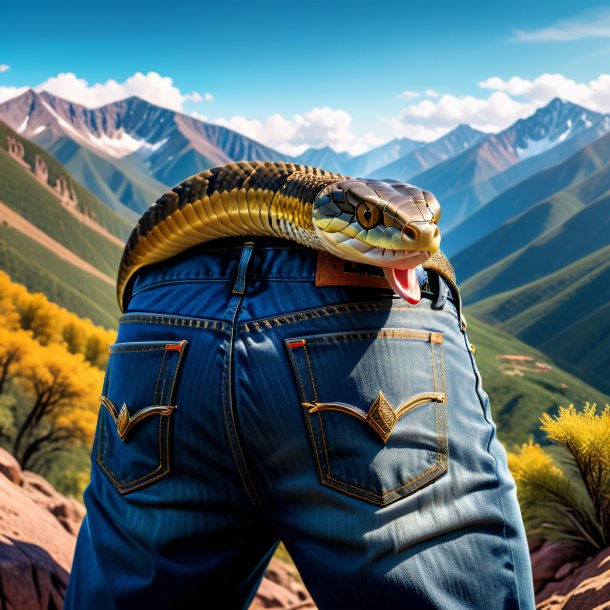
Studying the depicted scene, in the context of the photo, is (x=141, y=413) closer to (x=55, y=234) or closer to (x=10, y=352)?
(x=10, y=352)

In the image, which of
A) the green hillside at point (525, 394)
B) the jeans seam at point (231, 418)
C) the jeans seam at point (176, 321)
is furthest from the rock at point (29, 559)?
the green hillside at point (525, 394)

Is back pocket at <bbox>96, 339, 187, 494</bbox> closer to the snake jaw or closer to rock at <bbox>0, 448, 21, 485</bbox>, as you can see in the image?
the snake jaw

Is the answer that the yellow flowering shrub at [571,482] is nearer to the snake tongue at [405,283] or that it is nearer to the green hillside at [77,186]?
the snake tongue at [405,283]

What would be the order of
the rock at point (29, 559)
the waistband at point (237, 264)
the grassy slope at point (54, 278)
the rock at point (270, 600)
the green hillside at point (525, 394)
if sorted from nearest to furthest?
the waistband at point (237, 264) < the rock at point (29, 559) < the rock at point (270, 600) < the green hillside at point (525, 394) < the grassy slope at point (54, 278)

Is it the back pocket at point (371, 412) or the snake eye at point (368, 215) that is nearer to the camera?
the back pocket at point (371, 412)

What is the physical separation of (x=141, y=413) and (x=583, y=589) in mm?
2277

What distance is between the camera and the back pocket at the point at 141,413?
202cm

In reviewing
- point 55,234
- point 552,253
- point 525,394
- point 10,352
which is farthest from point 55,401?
point 552,253

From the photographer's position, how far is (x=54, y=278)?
5453 centimetres

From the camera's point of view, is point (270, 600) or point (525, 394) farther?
point (525, 394)

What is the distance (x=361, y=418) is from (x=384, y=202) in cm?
84

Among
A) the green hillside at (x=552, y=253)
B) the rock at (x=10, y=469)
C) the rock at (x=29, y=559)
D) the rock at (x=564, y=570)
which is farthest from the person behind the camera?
the green hillside at (x=552, y=253)

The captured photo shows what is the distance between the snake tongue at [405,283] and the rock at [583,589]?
1645mm

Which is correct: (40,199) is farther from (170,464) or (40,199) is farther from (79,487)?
(170,464)
